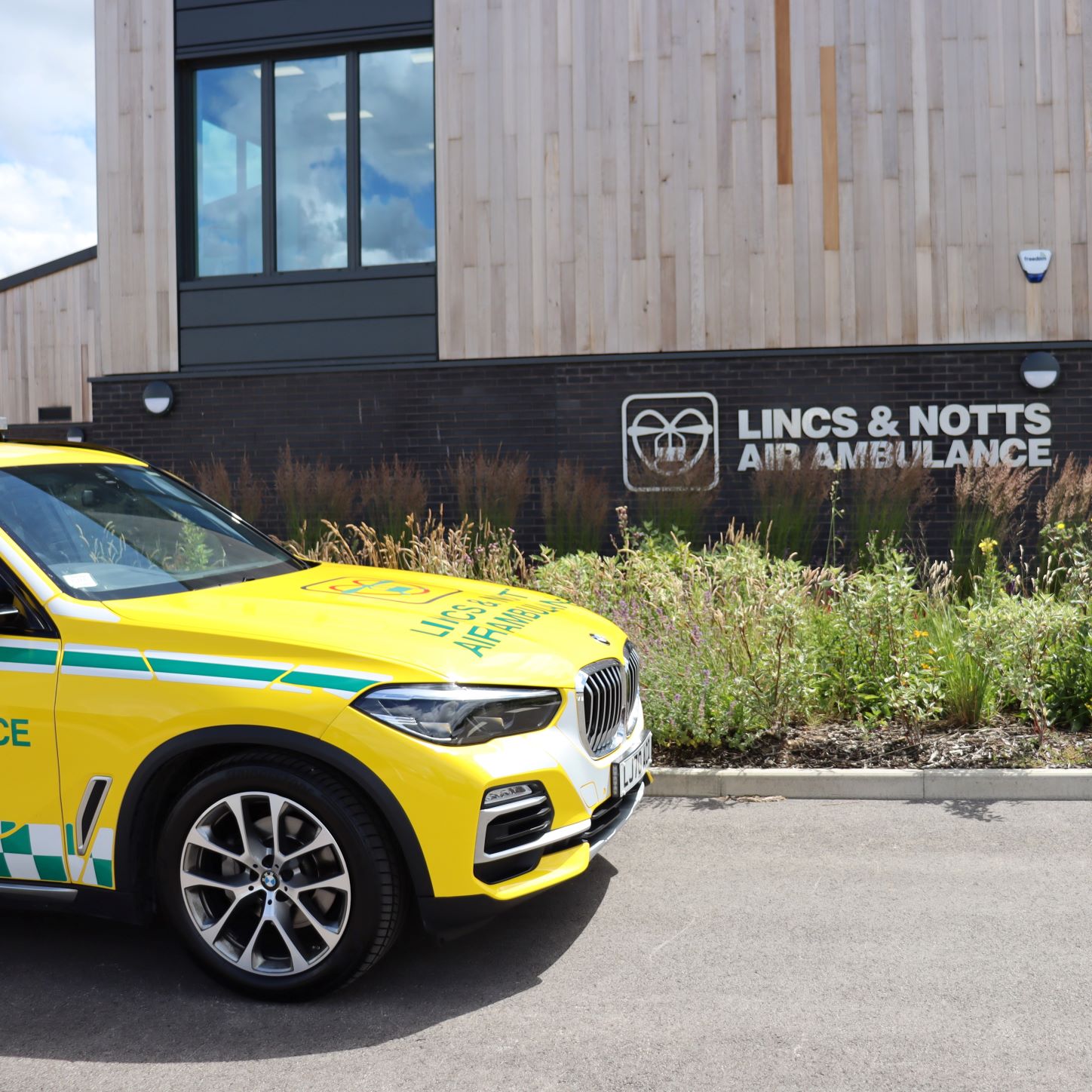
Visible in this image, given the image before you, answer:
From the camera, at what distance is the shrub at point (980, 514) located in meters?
9.93

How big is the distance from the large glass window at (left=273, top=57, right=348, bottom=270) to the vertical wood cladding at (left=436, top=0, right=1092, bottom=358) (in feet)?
4.22

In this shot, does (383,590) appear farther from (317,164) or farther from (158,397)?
(317,164)

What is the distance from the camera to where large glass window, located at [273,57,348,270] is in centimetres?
1343

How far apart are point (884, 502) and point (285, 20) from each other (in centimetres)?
840

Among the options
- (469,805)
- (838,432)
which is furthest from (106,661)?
(838,432)

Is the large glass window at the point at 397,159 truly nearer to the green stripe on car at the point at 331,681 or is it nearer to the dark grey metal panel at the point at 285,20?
the dark grey metal panel at the point at 285,20

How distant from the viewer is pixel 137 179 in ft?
44.8

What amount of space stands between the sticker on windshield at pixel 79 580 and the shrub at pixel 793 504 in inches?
290

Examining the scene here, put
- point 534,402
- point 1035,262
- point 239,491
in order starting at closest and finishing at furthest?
point 1035,262, point 239,491, point 534,402

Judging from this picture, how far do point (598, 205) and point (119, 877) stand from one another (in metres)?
10.1

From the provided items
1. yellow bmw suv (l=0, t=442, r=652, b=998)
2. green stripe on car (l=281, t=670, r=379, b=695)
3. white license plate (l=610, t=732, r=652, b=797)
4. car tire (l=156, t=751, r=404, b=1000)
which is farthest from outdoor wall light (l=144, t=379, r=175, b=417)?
green stripe on car (l=281, t=670, r=379, b=695)

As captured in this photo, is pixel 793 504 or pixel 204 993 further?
pixel 793 504

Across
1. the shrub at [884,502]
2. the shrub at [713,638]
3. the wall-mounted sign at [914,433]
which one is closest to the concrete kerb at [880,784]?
the shrub at [713,638]

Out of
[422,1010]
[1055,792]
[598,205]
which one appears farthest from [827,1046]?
[598,205]
